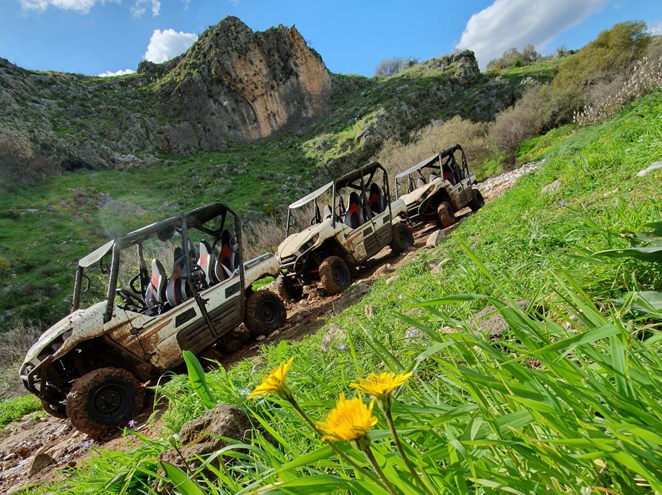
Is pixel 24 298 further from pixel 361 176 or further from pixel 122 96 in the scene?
pixel 122 96

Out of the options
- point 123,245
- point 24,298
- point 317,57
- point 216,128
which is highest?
point 317,57

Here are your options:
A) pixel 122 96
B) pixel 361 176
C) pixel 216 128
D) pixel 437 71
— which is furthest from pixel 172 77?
pixel 361 176

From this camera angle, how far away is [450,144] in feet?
74.5

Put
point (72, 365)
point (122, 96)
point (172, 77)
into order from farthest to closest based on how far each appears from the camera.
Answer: point (172, 77) → point (122, 96) → point (72, 365)

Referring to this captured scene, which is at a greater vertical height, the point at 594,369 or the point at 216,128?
the point at 216,128

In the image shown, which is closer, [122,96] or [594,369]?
[594,369]

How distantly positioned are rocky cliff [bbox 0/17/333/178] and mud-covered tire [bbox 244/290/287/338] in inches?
1444

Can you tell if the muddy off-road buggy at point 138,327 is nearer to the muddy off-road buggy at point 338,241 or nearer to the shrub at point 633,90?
the muddy off-road buggy at point 338,241

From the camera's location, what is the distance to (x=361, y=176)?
27.2 feet

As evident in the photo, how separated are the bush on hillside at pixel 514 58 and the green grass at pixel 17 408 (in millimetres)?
66704

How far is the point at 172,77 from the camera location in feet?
166

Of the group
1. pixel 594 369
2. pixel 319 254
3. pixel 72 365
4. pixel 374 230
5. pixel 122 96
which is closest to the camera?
pixel 594 369

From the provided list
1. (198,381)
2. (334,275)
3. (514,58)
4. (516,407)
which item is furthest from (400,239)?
(514,58)

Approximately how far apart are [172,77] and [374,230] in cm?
5519
